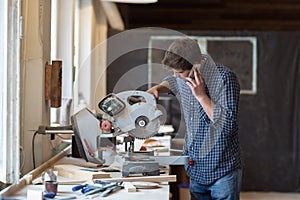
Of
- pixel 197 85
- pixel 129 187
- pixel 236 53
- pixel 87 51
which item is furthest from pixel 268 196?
pixel 129 187

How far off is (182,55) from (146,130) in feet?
1.19

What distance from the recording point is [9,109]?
2.55 meters

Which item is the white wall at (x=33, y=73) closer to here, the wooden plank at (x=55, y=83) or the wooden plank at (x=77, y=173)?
the wooden plank at (x=55, y=83)

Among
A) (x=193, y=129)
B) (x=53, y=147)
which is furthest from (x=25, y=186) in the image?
(x=53, y=147)

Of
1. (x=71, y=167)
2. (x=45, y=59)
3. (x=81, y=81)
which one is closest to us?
(x=71, y=167)

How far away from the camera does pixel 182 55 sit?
2584 mm

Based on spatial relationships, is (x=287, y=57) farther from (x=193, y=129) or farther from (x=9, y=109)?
(x=9, y=109)

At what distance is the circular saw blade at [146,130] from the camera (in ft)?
8.59

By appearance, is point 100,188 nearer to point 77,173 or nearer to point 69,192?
point 69,192

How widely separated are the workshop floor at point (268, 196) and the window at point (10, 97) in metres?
4.36

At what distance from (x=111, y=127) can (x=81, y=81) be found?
3297 millimetres

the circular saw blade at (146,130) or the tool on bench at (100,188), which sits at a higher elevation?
the circular saw blade at (146,130)

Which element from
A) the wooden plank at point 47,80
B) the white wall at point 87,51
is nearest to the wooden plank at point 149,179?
the wooden plank at point 47,80

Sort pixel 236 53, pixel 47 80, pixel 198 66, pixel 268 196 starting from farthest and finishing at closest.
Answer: pixel 236 53 → pixel 268 196 → pixel 47 80 → pixel 198 66
